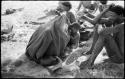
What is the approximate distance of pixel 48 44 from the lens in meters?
5.11

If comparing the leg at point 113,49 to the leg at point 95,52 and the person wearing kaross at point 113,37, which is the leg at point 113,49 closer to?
the person wearing kaross at point 113,37

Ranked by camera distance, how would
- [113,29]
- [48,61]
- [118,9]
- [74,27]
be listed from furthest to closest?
1. [74,27]
2. [48,61]
3. [118,9]
4. [113,29]

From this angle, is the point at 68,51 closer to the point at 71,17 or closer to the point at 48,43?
the point at 48,43

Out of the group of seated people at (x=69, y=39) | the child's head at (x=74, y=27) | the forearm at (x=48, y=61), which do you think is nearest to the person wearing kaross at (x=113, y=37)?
the group of seated people at (x=69, y=39)

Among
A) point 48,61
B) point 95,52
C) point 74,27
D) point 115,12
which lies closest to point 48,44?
point 48,61

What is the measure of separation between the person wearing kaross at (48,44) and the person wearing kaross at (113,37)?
0.70 meters

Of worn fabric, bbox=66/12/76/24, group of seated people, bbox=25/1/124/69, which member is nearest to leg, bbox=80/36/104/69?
group of seated people, bbox=25/1/124/69

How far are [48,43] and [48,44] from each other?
0.07 feet

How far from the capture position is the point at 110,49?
493 centimetres

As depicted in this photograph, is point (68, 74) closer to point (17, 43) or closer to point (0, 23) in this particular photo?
point (17, 43)

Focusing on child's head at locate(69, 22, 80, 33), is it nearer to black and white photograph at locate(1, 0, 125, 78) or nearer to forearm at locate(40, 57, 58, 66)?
black and white photograph at locate(1, 0, 125, 78)

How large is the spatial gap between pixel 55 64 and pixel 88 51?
37.6 inches

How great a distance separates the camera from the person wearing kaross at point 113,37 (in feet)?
15.3

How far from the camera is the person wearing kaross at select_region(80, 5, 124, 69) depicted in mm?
4676
